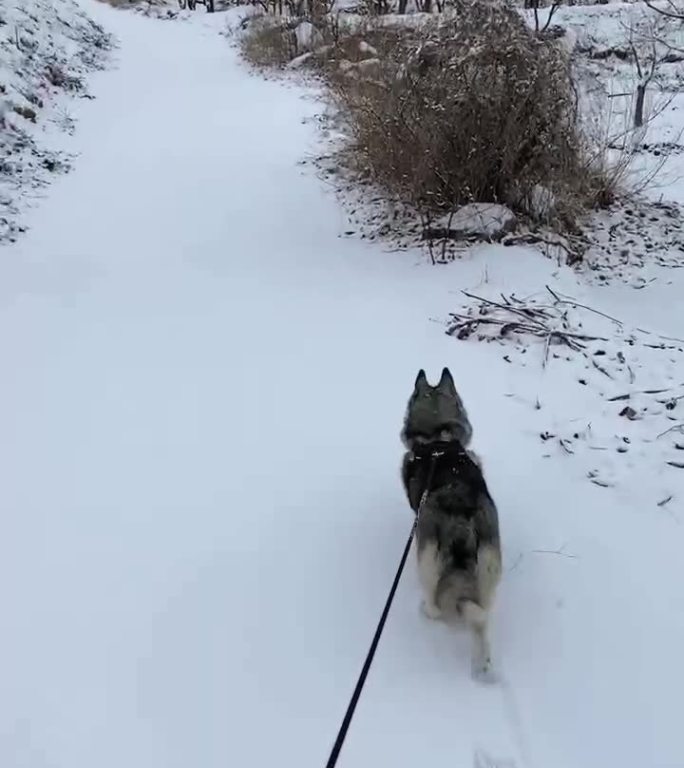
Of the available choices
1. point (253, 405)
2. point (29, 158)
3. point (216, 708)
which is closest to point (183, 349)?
point (253, 405)

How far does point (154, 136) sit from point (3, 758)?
10.1 meters

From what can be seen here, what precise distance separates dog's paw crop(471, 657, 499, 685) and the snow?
41 mm

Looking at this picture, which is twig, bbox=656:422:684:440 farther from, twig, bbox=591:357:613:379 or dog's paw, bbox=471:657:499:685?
dog's paw, bbox=471:657:499:685

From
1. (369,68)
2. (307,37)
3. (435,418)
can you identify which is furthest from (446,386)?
(307,37)

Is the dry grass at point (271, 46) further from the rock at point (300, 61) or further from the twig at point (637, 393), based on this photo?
the twig at point (637, 393)

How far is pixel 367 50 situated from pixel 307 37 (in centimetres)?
837

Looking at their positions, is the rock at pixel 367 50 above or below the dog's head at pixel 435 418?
above

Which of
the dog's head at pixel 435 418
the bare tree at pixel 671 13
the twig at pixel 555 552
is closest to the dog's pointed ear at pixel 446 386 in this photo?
the dog's head at pixel 435 418

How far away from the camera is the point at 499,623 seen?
2547 mm

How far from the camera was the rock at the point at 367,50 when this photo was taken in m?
8.48

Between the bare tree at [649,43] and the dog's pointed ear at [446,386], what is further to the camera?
the bare tree at [649,43]

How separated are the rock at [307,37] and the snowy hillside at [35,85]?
4.71 metres

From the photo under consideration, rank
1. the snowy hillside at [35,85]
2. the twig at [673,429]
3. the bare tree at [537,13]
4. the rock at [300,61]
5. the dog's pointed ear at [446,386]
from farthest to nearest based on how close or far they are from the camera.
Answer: the rock at [300,61] → the bare tree at [537,13] → the snowy hillside at [35,85] → the twig at [673,429] → the dog's pointed ear at [446,386]

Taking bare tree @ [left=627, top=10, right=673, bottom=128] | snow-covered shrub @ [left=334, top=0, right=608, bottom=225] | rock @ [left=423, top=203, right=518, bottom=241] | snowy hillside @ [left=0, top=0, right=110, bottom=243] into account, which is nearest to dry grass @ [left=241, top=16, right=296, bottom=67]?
snowy hillside @ [left=0, top=0, right=110, bottom=243]
